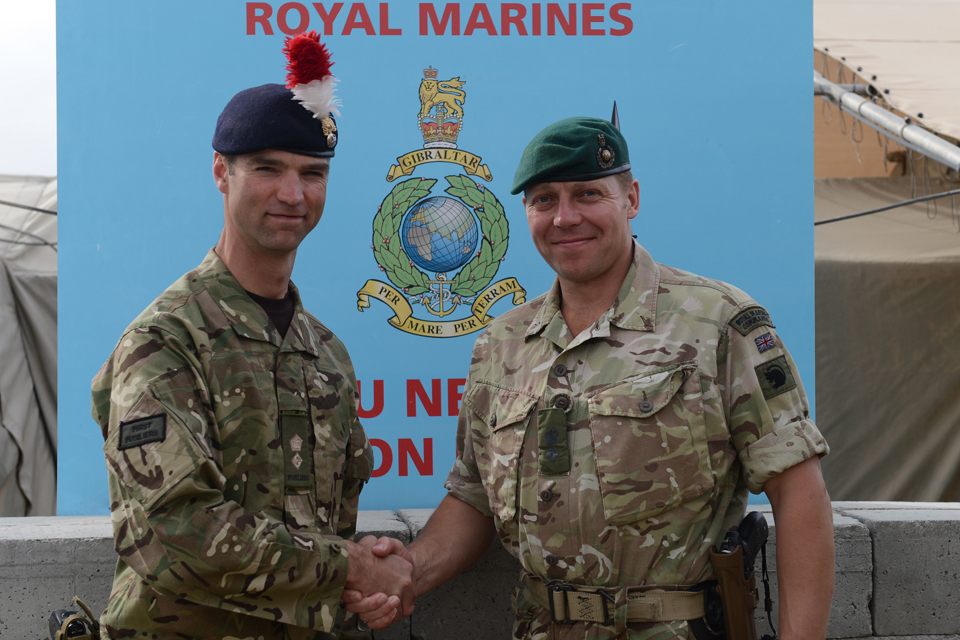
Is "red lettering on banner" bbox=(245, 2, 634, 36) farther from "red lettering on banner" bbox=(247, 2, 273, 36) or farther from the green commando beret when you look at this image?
the green commando beret

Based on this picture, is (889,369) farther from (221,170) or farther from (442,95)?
(221,170)

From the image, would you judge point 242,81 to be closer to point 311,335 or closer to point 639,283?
point 311,335

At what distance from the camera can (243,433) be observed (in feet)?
6.08

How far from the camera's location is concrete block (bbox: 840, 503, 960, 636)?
2.62 meters

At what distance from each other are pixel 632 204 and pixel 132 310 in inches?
73.0

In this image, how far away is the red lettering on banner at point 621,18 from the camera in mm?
3033

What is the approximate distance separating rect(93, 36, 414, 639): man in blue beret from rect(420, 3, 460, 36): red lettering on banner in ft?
3.64

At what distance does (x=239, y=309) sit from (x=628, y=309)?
98 cm

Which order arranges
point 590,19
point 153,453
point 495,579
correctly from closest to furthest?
point 153,453
point 495,579
point 590,19

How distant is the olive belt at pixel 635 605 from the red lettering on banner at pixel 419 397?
3.81 feet

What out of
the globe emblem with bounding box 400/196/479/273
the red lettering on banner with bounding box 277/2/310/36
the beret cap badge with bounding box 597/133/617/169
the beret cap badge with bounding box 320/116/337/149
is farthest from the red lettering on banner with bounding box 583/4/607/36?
the beret cap badge with bounding box 320/116/337/149

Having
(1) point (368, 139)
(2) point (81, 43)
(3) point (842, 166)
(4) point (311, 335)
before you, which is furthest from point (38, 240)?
(3) point (842, 166)

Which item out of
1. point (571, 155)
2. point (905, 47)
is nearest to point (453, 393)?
point (571, 155)

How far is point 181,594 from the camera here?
171cm
